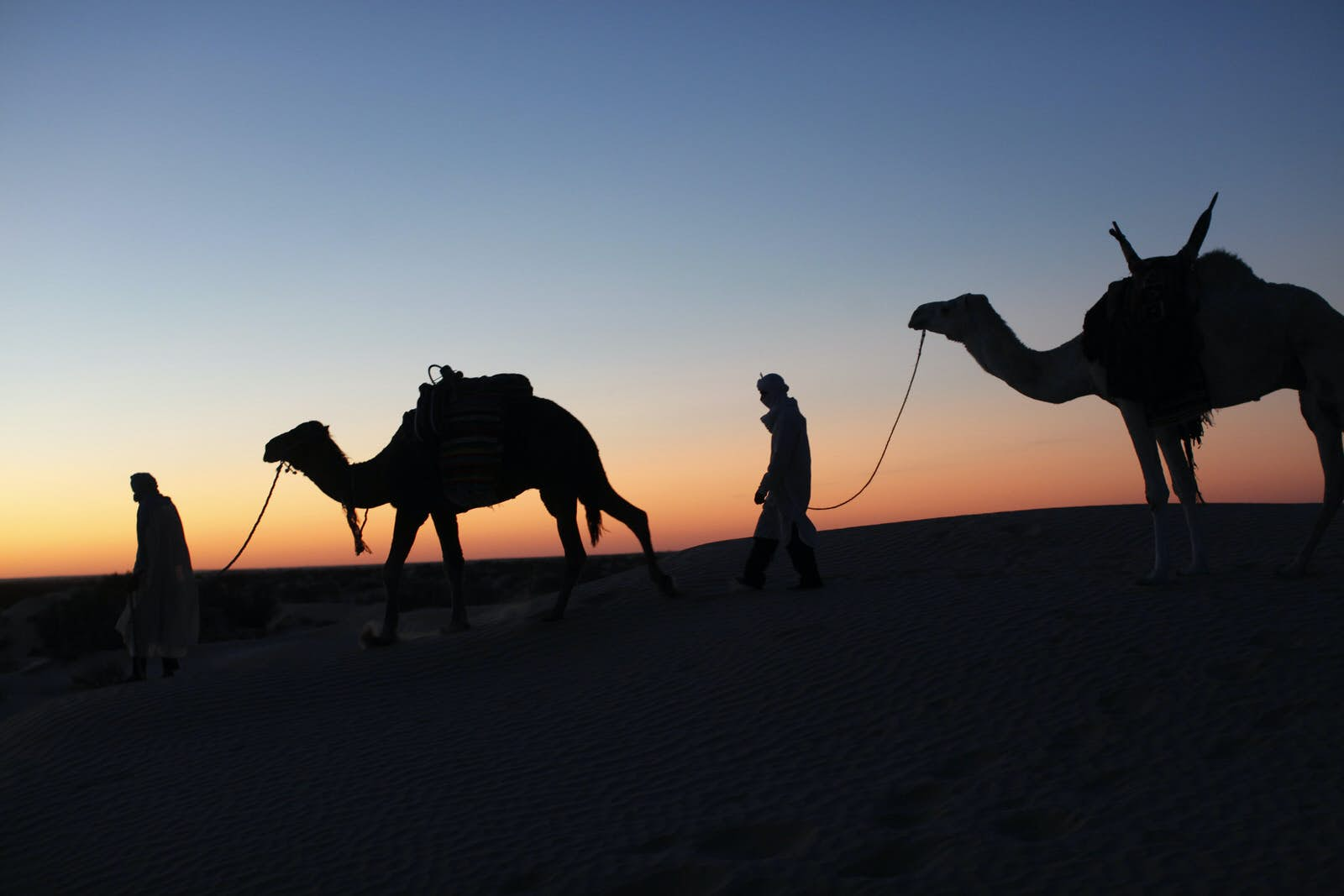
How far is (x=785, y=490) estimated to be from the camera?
10.8m

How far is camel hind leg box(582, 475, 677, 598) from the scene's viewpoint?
11625 millimetres

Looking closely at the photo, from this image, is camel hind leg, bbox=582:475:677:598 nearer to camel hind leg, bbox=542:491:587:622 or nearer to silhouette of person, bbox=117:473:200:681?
camel hind leg, bbox=542:491:587:622

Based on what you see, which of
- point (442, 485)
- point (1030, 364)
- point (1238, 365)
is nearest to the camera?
point (1238, 365)

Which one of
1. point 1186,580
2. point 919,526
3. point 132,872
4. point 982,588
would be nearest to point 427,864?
point 132,872

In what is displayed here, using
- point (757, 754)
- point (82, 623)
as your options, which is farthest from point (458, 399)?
point (82, 623)

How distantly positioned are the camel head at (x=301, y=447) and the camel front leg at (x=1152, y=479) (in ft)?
27.1

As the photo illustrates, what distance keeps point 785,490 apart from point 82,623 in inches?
786

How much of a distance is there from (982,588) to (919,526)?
6.25 metres

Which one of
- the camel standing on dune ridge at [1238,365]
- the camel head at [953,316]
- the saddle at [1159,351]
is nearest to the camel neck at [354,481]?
the camel head at [953,316]

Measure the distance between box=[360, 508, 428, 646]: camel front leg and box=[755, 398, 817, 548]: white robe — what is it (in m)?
3.65

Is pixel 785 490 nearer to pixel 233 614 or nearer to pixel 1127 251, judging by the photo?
pixel 1127 251

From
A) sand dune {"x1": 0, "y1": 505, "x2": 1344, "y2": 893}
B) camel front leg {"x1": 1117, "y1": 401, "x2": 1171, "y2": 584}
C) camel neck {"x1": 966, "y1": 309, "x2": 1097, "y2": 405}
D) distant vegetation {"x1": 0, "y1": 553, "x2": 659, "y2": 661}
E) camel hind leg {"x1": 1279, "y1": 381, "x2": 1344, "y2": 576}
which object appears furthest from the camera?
distant vegetation {"x1": 0, "y1": 553, "x2": 659, "y2": 661}

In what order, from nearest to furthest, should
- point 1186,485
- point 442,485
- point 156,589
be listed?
point 1186,485
point 442,485
point 156,589

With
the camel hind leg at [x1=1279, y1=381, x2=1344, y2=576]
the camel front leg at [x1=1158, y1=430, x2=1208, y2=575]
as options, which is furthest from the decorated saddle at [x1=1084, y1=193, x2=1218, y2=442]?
the camel hind leg at [x1=1279, y1=381, x2=1344, y2=576]
